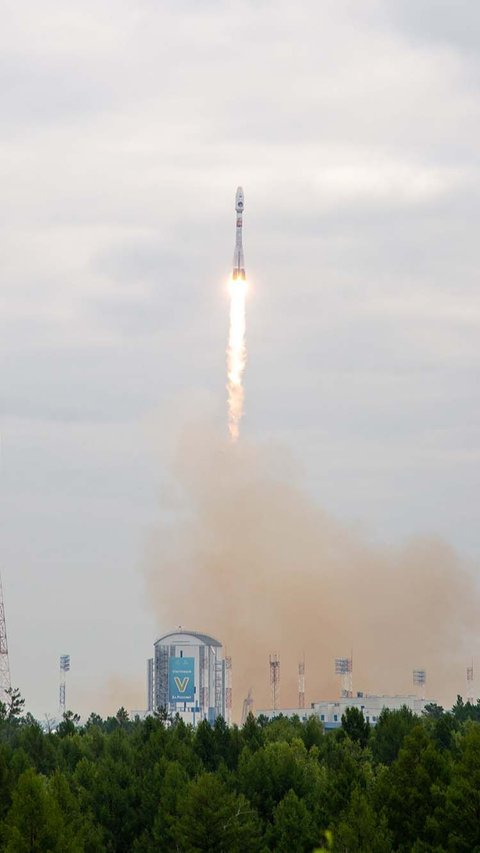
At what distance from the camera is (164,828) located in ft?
432

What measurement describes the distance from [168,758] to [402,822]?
50966 mm

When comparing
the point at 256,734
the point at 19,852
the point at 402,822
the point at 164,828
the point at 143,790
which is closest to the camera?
the point at 19,852

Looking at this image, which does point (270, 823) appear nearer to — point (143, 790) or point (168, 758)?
point (143, 790)

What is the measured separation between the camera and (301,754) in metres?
176

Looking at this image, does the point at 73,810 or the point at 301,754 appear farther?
the point at 301,754

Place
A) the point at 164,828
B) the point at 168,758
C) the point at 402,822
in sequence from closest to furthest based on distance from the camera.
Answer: the point at 402,822, the point at 164,828, the point at 168,758

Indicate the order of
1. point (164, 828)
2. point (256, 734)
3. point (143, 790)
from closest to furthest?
point (164, 828)
point (143, 790)
point (256, 734)

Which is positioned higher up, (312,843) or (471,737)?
(471,737)

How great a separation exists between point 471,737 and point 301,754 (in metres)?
53.8

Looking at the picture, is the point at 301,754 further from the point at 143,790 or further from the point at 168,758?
the point at 143,790

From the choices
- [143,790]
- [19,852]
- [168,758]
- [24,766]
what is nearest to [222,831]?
[19,852]

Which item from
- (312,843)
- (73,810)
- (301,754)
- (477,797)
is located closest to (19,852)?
(73,810)

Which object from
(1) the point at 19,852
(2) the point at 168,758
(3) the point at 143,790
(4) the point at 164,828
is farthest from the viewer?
(2) the point at 168,758

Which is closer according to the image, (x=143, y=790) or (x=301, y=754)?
(x=143, y=790)
